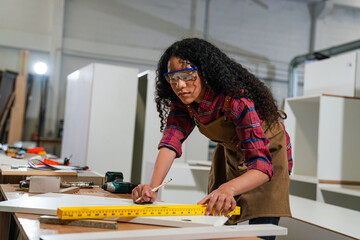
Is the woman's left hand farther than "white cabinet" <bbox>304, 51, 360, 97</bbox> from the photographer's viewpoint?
No

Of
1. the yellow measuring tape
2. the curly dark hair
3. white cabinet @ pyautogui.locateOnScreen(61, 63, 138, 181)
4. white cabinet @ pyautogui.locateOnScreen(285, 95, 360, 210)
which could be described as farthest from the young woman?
white cabinet @ pyautogui.locateOnScreen(61, 63, 138, 181)

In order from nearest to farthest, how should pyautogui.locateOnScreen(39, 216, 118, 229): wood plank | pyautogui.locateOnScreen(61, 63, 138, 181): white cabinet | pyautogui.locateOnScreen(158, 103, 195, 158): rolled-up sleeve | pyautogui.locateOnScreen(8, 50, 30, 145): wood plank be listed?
pyautogui.locateOnScreen(39, 216, 118, 229): wood plank
pyautogui.locateOnScreen(158, 103, 195, 158): rolled-up sleeve
pyautogui.locateOnScreen(61, 63, 138, 181): white cabinet
pyautogui.locateOnScreen(8, 50, 30, 145): wood plank

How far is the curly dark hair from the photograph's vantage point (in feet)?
4.36

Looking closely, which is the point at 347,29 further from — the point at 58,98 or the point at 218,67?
the point at 218,67

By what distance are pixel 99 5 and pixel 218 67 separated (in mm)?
6161

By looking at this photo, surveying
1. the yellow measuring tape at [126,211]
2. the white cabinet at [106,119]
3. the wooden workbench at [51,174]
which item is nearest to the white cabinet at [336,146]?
the white cabinet at [106,119]

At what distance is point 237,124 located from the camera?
1.30 meters

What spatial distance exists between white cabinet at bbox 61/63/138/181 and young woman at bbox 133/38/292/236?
7.36 feet

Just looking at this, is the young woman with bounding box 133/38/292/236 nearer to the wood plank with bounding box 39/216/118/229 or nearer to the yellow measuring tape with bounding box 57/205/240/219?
the yellow measuring tape with bounding box 57/205/240/219

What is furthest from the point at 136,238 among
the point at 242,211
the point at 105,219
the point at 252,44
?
the point at 252,44

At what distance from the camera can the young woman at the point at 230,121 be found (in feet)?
4.09

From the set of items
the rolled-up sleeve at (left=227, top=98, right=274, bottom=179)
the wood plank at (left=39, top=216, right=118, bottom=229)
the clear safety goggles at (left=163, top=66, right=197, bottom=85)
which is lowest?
the wood plank at (left=39, top=216, right=118, bottom=229)

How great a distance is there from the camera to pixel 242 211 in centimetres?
144

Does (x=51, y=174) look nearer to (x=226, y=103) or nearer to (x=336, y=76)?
(x=226, y=103)
